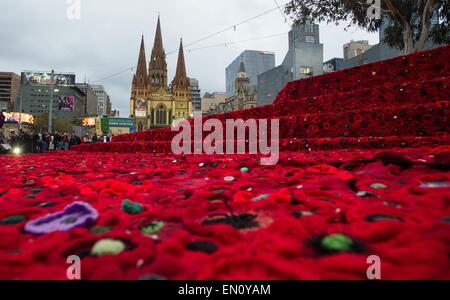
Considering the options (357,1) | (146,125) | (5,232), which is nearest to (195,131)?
(5,232)

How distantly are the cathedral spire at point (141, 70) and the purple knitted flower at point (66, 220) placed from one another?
6233cm

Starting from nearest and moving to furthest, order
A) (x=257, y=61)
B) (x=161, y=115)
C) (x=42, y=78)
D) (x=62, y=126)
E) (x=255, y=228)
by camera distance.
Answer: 1. (x=255, y=228)
2. (x=62, y=126)
3. (x=42, y=78)
4. (x=161, y=115)
5. (x=257, y=61)

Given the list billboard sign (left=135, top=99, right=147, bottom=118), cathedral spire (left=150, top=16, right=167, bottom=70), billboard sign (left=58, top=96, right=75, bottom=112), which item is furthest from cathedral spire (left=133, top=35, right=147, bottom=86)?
billboard sign (left=58, top=96, right=75, bottom=112)

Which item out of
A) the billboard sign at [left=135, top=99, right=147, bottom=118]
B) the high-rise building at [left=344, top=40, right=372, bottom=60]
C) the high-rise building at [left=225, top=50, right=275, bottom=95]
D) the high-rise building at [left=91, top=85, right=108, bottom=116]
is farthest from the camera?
the high-rise building at [left=91, top=85, right=108, bottom=116]

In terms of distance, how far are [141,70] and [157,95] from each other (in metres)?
6.91

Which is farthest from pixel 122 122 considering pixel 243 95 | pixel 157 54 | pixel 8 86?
pixel 8 86

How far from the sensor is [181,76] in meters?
61.7

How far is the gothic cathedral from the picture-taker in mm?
57906

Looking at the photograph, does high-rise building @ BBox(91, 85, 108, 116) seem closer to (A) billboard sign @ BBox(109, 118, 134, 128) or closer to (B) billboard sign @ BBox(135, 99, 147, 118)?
(B) billboard sign @ BBox(135, 99, 147, 118)

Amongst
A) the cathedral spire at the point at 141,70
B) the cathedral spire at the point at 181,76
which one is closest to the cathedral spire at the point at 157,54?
the cathedral spire at the point at 141,70

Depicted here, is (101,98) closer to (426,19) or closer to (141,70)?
(141,70)

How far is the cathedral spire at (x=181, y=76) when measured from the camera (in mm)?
60688

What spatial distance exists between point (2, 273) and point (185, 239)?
38cm
